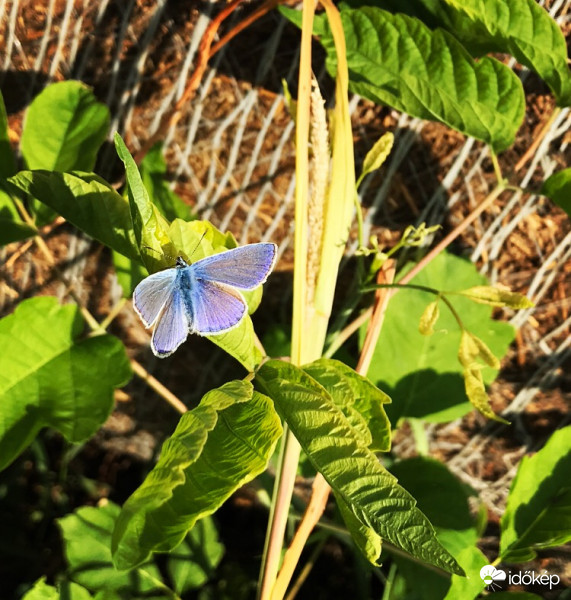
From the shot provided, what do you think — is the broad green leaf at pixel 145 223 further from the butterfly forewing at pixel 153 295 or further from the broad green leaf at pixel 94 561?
the broad green leaf at pixel 94 561

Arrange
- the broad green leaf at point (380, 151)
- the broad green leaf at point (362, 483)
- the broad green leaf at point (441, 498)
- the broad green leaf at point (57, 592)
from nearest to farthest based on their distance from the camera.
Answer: the broad green leaf at point (362, 483) < the broad green leaf at point (380, 151) < the broad green leaf at point (57, 592) < the broad green leaf at point (441, 498)

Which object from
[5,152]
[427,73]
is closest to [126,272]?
[5,152]

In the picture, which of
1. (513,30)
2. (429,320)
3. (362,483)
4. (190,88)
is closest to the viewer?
(362,483)

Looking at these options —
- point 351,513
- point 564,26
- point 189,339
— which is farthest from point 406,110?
point 189,339

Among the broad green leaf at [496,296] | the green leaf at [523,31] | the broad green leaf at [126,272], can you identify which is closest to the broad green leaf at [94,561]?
the broad green leaf at [126,272]

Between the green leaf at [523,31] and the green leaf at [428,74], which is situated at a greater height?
the green leaf at [523,31]

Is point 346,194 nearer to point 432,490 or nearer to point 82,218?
point 82,218

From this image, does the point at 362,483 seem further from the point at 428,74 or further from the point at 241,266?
the point at 428,74

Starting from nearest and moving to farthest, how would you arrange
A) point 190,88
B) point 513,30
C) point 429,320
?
point 513,30, point 429,320, point 190,88
